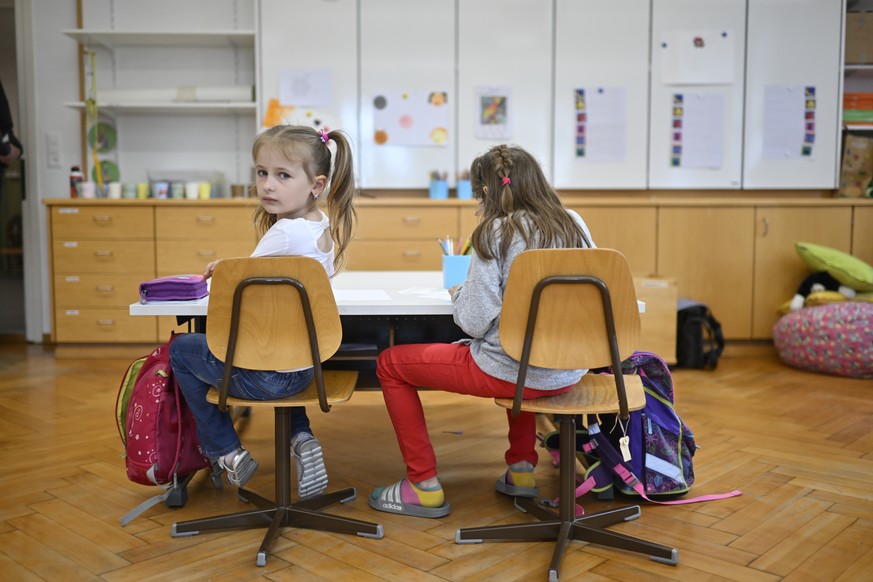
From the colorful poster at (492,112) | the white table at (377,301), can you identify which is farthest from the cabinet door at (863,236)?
the white table at (377,301)

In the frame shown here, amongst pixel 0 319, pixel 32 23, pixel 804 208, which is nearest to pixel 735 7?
pixel 804 208

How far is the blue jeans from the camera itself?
5.53 ft

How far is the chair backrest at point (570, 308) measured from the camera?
5.03 feet

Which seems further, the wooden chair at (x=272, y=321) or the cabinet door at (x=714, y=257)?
the cabinet door at (x=714, y=257)

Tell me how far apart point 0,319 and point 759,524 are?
5377mm

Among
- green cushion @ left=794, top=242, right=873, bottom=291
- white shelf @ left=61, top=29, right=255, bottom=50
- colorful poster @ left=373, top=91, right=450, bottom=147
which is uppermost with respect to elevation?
white shelf @ left=61, top=29, right=255, bottom=50

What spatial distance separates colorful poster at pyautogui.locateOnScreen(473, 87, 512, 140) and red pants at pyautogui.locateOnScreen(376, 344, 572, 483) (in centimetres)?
286

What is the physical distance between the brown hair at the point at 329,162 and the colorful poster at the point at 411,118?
254cm

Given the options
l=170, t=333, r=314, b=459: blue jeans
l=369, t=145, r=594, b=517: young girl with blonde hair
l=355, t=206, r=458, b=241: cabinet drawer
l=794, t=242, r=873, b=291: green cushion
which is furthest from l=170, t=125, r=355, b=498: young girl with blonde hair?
l=794, t=242, r=873, b=291: green cushion

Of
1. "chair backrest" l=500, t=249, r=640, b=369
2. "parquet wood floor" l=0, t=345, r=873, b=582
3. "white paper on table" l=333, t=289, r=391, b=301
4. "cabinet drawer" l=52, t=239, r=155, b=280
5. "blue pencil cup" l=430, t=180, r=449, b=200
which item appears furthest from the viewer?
"blue pencil cup" l=430, t=180, r=449, b=200

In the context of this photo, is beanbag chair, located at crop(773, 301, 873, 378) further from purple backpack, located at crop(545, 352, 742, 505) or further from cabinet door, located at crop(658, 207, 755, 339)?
purple backpack, located at crop(545, 352, 742, 505)

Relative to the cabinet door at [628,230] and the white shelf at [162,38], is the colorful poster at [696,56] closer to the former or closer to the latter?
the cabinet door at [628,230]

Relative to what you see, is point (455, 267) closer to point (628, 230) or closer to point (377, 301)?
point (377, 301)

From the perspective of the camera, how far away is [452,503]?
204 cm
